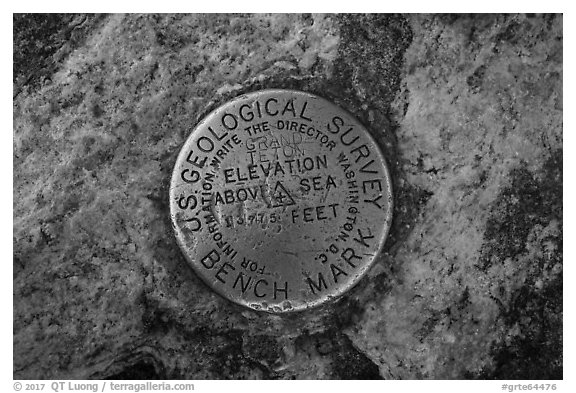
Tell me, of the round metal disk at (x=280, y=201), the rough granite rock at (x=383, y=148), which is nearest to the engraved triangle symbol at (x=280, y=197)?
the round metal disk at (x=280, y=201)

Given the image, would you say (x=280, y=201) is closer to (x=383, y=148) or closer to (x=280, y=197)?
(x=280, y=197)

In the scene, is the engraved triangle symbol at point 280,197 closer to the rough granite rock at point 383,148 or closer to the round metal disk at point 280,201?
the round metal disk at point 280,201

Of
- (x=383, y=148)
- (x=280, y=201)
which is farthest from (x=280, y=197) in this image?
(x=383, y=148)

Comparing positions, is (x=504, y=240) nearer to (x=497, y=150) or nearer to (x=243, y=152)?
(x=497, y=150)

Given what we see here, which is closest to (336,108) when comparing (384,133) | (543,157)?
(384,133)

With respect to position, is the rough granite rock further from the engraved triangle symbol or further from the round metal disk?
the engraved triangle symbol
